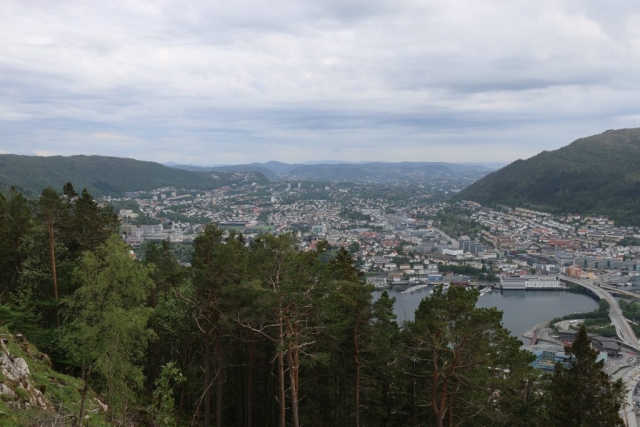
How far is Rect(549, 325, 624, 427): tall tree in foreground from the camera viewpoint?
17.3 ft

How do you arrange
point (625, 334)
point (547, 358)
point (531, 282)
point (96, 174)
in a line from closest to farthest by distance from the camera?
1. point (547, 358)
2. point (625, 334)
3. point (531, 282)
4. point (96, 174)

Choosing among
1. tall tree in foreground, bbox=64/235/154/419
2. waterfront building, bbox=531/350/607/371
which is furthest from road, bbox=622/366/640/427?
tall tree in foreground, bbox=64/235/154/419

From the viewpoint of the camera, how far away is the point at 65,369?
6.26 meters

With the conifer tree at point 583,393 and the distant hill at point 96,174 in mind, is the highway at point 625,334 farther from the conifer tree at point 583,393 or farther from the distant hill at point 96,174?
the distant hill at point 96,174

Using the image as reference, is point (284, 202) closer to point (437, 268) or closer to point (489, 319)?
point (437, 268)

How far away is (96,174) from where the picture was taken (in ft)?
330

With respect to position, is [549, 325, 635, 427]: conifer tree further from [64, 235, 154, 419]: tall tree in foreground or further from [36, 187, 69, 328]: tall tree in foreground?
[36, 187, 69, 328]: tall tree in foreground

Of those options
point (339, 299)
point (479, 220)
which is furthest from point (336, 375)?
point (479, 220)

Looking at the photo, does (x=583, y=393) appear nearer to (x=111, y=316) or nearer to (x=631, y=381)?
(x=111, y=316)

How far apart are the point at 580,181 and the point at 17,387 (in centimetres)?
8157

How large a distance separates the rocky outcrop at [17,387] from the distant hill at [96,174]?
224ft

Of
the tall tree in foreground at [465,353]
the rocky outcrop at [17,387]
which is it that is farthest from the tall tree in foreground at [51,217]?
the tall tree in foreground at [465,353]

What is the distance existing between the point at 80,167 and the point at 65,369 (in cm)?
10611

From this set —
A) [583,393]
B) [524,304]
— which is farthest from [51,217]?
[524,304]
